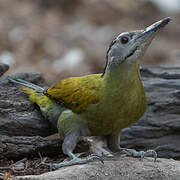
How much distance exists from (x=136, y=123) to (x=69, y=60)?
5633mm

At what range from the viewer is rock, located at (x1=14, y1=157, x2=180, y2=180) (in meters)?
5.65

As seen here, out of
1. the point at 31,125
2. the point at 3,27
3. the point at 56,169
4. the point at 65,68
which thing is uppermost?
the point at 3,27

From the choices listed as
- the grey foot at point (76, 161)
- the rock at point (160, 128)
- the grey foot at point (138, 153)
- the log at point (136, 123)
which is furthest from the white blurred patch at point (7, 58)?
the grey foot at point (76, 161)

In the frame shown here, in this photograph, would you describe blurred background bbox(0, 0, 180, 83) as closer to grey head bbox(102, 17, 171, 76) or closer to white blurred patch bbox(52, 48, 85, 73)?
white blurred patch bbox(52, 48, 85, 73)

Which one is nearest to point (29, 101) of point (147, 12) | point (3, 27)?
point (3, 27)

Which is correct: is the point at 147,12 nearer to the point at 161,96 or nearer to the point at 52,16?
the point at 52,16

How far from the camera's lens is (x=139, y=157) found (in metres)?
6.95

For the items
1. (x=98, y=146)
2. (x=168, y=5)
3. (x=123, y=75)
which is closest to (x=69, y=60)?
(x=168, y=5)

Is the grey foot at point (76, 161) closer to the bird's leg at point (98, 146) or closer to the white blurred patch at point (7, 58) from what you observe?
the bird's leg at point (98, 146)

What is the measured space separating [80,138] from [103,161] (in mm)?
914

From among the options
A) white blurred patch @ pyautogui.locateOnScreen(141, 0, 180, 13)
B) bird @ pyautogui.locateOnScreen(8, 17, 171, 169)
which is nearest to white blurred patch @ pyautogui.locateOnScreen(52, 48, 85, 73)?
white blurred patch @ pyautogui.locateOnScreen(141, 0, 180, 13)

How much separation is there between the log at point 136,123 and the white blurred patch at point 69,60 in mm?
4630

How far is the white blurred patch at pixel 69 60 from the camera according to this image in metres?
13.7

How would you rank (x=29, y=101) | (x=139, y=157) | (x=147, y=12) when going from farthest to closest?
(x=147, y=12) < (x=29, y=101) < (x=139, y=157)
